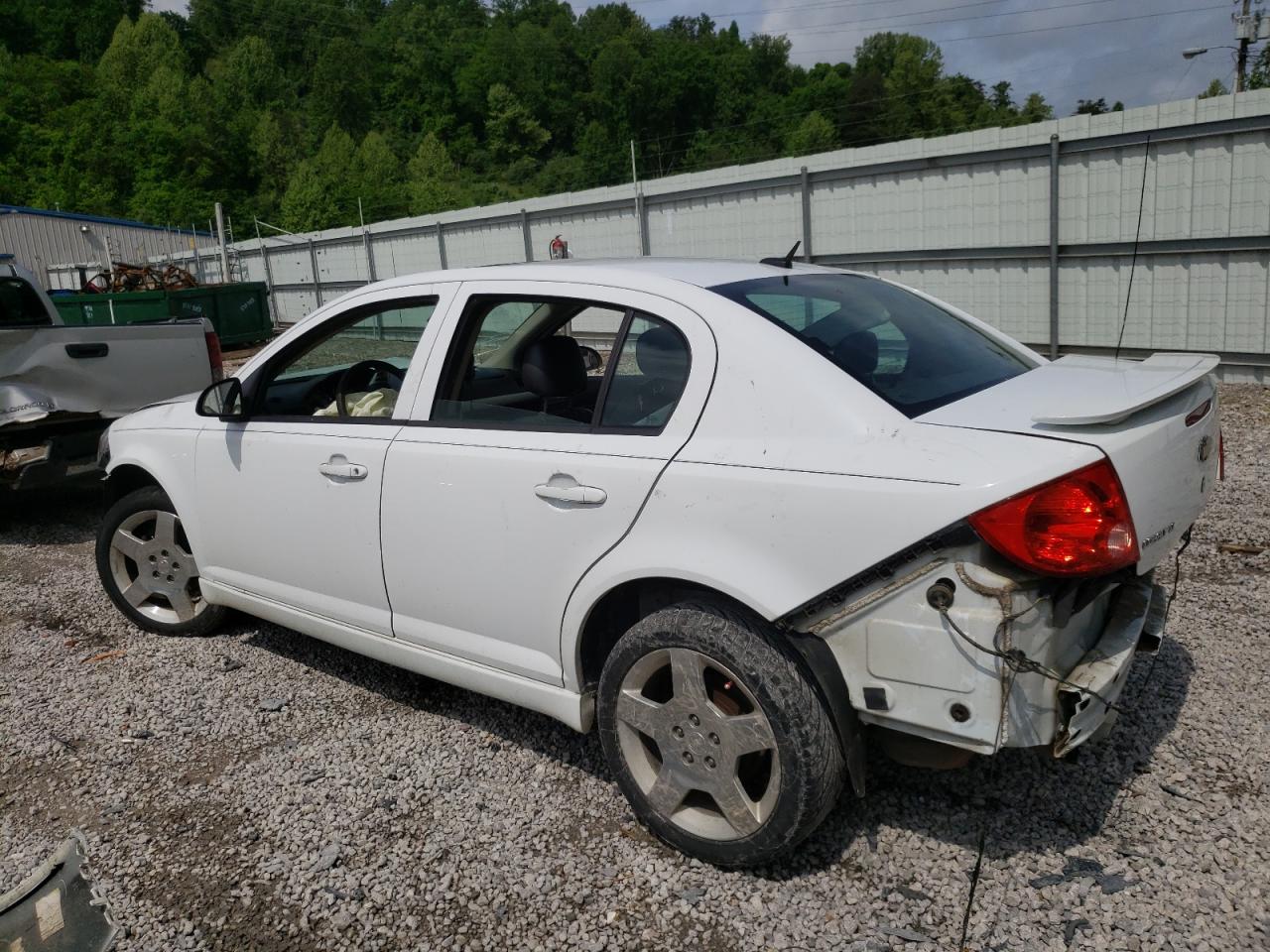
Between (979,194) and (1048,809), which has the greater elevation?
(979,194)

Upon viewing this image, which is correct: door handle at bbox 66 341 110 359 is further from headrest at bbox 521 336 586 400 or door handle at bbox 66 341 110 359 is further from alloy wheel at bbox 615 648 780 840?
alloy wheel at bbox 615 648 780 840

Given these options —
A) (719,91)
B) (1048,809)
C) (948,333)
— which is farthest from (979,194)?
(719,91)

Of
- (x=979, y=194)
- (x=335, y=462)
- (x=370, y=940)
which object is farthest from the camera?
(x=979, y=194)

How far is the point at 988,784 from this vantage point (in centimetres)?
328

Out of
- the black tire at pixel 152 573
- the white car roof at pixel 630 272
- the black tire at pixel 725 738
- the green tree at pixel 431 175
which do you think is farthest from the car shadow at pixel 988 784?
the green tree at pixel 431 175

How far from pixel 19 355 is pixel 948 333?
6147 millimetres

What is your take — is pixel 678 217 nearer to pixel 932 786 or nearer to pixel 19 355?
pixel 19 355

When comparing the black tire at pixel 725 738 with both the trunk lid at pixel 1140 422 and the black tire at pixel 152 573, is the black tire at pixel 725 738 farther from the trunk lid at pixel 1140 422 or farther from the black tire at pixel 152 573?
the black tire at pixel 152 573

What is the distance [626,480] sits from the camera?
2850 mm

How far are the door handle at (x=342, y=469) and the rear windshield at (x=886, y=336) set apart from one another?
146cm

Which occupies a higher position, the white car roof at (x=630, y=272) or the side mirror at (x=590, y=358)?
the white car roof at (x=630, y=272)

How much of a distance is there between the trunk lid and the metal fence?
528 centimetres

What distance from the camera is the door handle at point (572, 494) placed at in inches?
114

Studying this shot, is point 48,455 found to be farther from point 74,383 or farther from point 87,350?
point 87,350
